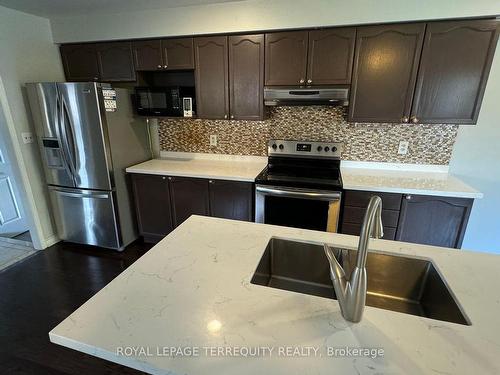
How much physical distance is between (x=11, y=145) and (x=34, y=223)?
824 millimetres

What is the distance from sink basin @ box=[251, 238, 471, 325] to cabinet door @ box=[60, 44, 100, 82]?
2.78 m

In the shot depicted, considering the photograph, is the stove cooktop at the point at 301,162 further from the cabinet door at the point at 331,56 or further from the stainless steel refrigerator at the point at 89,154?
the stainless steel refrigerator at the point at 89,154

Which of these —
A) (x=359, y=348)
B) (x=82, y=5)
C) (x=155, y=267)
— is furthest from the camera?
(x=82, y=5)

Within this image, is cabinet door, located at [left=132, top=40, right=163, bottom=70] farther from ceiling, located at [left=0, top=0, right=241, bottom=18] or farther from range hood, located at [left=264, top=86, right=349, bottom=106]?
range hood, located at [left=264, top=86, right=349, bottom=106]

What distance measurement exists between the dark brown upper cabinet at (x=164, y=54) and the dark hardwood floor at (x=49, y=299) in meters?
1.92

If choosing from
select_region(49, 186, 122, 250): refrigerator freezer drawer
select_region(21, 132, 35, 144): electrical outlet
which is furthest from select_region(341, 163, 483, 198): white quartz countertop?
select_region(21, 132, 35, 144): electrical outlet

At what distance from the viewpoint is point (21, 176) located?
8.81ft

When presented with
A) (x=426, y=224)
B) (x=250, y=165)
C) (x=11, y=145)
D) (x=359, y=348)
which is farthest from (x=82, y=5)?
(x=426, y=224)

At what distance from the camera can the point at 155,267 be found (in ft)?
3.50

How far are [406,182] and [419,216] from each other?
0.30 m

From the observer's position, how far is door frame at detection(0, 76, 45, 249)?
8.20 feet

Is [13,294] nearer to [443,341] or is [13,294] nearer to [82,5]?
[82,5]

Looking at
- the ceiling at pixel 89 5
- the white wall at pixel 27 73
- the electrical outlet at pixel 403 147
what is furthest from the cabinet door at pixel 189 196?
the electrical outlet at pixel 403 147

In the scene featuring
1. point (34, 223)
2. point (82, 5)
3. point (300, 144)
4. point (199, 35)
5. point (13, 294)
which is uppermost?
point (82, 5)
